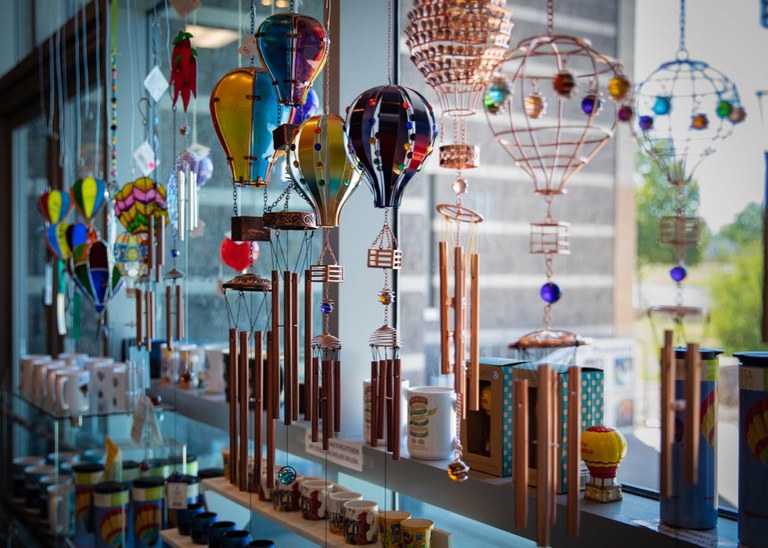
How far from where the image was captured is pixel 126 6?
3.24m

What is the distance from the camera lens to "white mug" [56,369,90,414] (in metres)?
2.91

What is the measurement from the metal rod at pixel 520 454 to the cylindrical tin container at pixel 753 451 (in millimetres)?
356

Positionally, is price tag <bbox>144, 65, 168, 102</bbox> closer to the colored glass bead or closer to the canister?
the canister

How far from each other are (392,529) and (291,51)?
90cm

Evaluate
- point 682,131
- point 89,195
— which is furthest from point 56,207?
point 682,131

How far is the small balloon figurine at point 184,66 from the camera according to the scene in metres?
1.95

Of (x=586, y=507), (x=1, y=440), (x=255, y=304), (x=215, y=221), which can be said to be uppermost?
(x=215, y=221)

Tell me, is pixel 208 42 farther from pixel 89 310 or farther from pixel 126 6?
pixel 89 310

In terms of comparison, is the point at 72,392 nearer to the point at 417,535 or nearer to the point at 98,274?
the point at 98,274

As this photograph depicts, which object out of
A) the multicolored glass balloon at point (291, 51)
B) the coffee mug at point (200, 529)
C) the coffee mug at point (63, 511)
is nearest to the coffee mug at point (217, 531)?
the coffee mug at point (200, 529)

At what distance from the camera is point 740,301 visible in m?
1.42

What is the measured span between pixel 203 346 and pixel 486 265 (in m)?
1.33

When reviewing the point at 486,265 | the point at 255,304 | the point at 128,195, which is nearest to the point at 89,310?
the point at 255,304

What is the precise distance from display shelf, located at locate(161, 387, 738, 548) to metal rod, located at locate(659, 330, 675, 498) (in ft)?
0.96
